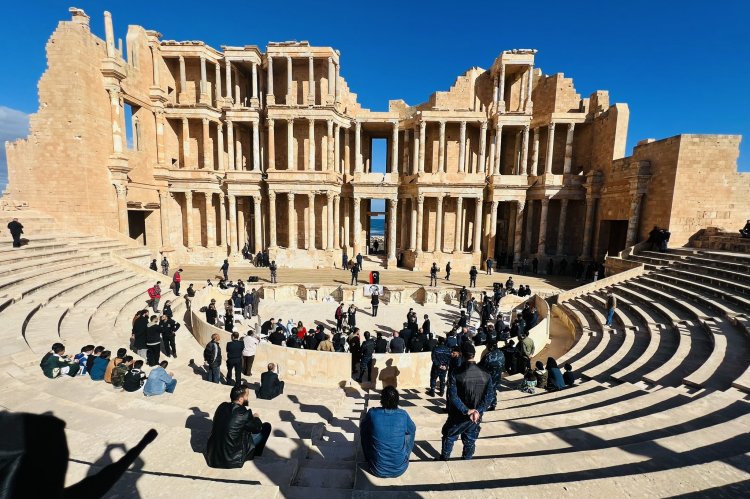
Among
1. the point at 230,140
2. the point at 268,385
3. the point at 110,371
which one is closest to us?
the point at 110,371

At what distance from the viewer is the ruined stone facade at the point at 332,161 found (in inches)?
897

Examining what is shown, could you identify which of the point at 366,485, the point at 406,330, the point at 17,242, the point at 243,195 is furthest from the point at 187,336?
the point at 243,195

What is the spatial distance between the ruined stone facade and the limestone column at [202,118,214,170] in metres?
0.11

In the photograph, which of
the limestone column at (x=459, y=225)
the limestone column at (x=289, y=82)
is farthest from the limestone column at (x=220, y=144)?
the limestone column at (x=459, y=225)

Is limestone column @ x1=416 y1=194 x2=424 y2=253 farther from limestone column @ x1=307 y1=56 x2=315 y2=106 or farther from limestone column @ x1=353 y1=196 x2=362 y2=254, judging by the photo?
limestone column @ x1=307 y1=56 x2=315 y2=106

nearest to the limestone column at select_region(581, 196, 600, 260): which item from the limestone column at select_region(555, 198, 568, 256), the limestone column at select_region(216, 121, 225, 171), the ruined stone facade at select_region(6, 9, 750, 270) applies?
the ruined stone facade at select_region(6, 9, 750, 270)

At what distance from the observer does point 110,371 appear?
6750 mm

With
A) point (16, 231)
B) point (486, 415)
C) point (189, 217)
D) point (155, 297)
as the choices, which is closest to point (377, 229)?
point (189, 217)

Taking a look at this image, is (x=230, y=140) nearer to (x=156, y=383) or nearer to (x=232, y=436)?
(x=156, y=383)

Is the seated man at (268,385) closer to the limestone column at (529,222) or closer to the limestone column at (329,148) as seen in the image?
the limestone column at (329,148)

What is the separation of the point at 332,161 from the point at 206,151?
1007 cm

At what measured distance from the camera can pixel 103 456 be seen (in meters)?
3.52

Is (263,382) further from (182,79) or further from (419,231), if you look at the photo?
(182,79)

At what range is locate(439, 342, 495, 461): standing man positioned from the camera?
4262 millimetres
